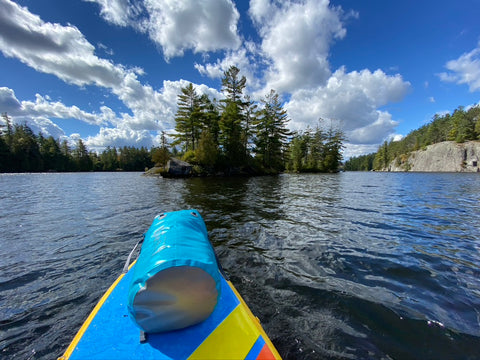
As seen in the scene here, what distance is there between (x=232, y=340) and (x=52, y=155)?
107 m

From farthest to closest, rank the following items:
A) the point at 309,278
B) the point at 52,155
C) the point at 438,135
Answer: the point at 438,135 → the point at 52,155 → the point at 309,278

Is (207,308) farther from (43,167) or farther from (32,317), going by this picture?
(43,167)

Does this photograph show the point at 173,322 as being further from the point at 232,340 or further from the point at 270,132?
the point at 270,132

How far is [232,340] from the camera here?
188 cm

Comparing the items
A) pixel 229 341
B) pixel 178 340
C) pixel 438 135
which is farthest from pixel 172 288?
pixel 438 135

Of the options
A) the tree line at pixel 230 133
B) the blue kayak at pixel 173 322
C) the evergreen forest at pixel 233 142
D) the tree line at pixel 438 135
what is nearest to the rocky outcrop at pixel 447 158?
the tree line at pixel 438 135

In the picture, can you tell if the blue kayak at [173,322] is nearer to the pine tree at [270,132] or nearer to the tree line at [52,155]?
the pine tree at [270,132]

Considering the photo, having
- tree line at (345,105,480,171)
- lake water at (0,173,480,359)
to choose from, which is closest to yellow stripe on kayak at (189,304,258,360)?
lake water at (0,173,480,359)

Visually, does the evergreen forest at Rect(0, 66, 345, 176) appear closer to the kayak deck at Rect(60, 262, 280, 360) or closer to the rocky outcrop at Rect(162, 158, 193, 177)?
the rocky outcrop at Rect(162, 158, 193, 177)

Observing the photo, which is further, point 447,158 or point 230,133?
point 447,158

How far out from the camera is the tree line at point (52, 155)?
64.6 m

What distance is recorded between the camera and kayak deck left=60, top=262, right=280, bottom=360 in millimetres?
1720

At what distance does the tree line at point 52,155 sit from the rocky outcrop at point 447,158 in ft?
342

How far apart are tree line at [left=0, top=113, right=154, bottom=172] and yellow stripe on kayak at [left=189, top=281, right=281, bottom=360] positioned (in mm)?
64952
